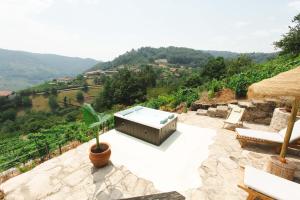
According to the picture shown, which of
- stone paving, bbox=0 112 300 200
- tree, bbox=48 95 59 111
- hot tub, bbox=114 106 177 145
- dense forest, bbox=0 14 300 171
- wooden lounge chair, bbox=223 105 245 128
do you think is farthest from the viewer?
tree, bbox=48 95 59 111

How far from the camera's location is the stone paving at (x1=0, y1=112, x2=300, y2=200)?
392cm

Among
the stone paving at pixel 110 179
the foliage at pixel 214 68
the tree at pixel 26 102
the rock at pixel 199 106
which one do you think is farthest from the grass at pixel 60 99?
the stone paving at pixel 110 179

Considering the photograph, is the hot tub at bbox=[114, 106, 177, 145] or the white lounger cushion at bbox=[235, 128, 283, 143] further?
the hot tub at bbox=[114, 106, 177, 145]

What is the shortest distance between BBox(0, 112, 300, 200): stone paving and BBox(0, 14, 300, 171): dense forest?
45.1 inches

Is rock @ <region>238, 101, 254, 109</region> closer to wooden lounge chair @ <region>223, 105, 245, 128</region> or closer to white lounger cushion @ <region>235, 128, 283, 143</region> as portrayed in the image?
wooden lounge chair @ <region>223, 105, 245, 128</region>

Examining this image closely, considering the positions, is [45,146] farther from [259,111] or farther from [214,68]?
[214,68]

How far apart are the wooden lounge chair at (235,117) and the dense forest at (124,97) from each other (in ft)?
6.32

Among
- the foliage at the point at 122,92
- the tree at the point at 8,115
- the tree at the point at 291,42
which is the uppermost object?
the tree at the point at 291,42

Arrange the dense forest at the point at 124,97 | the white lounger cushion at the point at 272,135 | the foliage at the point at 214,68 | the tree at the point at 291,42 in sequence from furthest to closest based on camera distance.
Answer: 1. the foliage at the point at 214,68
2. the tree at the point at 291,42
3. the dense forest at the point at 124,97
4. the white lounger cushion at the point at 272,135

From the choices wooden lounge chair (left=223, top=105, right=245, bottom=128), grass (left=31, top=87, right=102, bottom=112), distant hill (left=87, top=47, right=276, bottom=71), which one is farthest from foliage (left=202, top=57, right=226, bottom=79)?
distant hill (left=87, top=47, right=276, bottom=71)

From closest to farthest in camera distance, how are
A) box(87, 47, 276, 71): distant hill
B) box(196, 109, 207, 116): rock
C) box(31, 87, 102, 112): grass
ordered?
box(196, 109, 207, 116): rock, box(31, 87, 102, 112): grass, box(87, 47, 276, 71): distant hill

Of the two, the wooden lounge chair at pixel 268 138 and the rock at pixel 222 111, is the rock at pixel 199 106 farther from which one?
the wooden lounge chair at pixel 268 138

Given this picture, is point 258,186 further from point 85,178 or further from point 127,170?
point 85,178

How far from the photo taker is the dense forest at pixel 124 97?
9.15 metres
